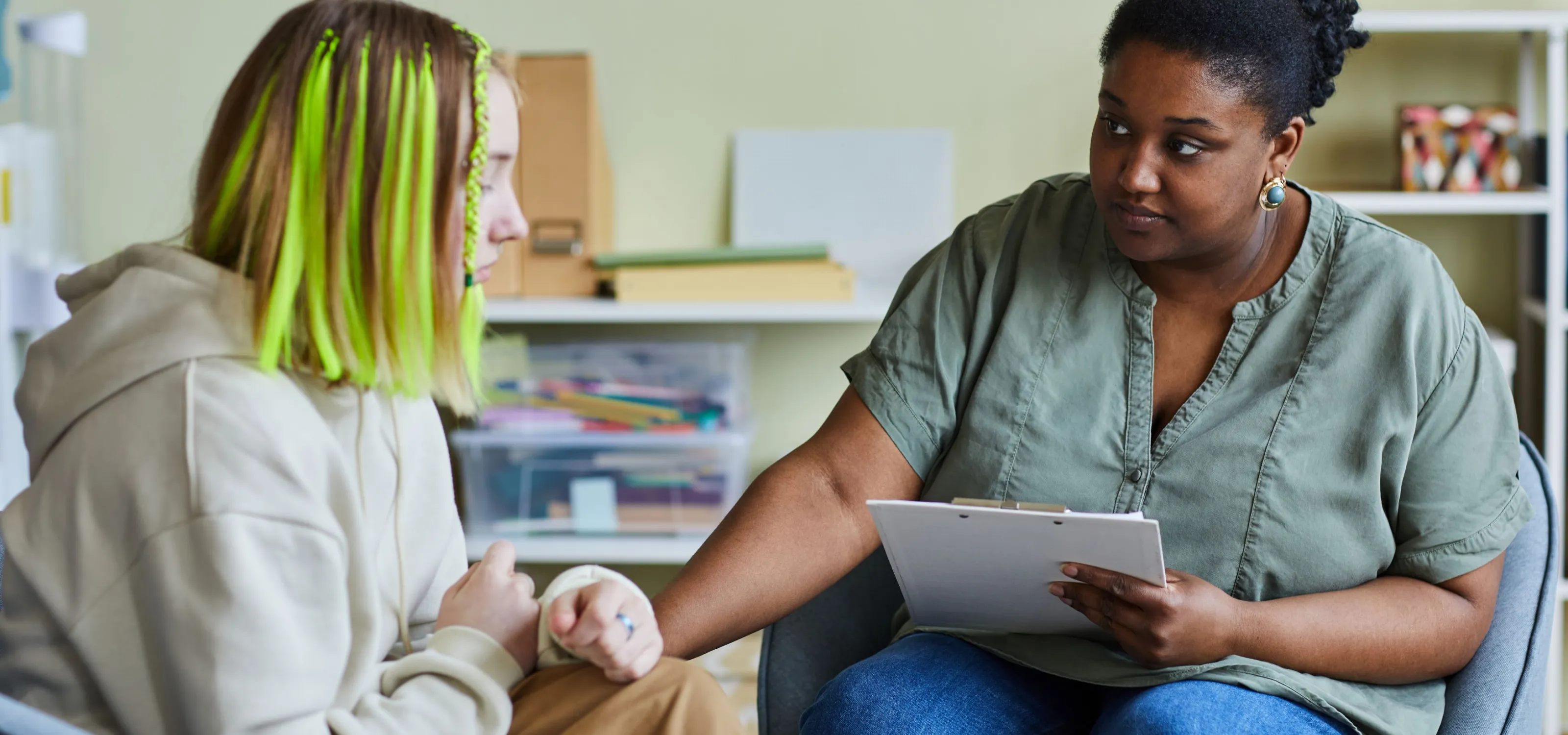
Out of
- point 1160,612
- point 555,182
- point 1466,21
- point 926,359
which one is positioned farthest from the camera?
point 555,182

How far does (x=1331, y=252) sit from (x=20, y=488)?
173 centimetres

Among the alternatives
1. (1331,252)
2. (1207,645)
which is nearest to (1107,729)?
(1207,645)

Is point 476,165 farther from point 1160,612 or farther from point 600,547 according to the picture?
point 600,547

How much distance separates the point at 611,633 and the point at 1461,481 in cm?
76

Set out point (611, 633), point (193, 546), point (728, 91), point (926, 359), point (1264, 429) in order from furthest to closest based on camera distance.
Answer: point (728, 91)
point (926, 359)
point (1264, 429)
point (611, 633)
point (193, 546)

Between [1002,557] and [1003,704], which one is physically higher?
[1002,557]

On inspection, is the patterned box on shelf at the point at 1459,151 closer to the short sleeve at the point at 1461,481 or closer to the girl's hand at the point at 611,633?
the short sleeve at the point at 1461,481

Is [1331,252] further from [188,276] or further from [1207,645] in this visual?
[188,276]

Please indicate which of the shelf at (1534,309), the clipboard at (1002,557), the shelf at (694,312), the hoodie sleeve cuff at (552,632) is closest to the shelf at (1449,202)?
the shelf at (1534,309)

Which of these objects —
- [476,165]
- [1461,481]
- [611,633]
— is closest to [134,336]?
[476,165]

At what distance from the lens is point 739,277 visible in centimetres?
217

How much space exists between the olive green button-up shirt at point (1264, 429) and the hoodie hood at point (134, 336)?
0.63 metres

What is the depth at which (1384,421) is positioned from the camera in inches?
44.8

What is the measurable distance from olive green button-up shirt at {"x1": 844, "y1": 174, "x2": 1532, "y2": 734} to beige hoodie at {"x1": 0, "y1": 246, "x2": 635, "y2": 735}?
550 mm
